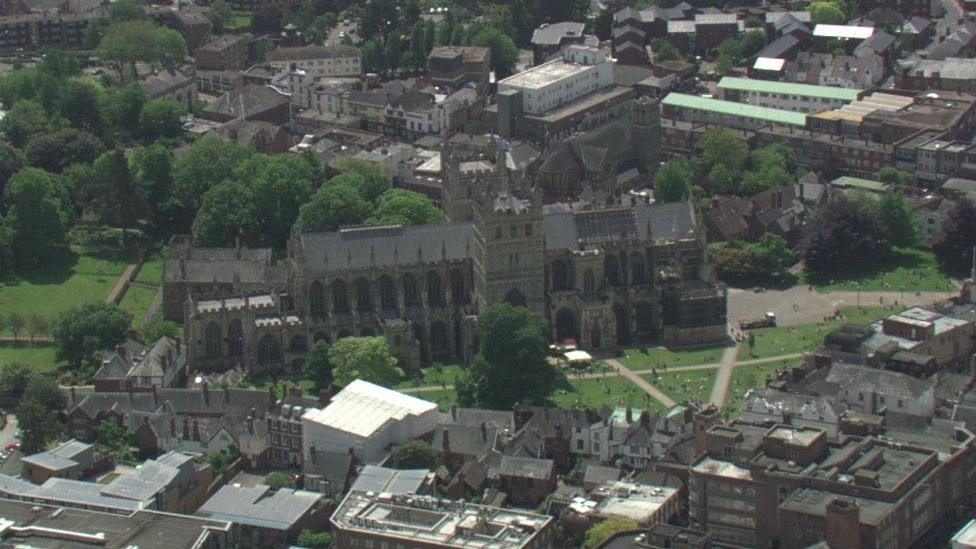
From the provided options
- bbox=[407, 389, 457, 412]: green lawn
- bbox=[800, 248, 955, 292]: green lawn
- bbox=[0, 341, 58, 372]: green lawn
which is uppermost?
bbox=[800, 248, 955, 292]: green lawn

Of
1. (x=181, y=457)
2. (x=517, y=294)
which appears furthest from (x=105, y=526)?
(x=517, y=294)

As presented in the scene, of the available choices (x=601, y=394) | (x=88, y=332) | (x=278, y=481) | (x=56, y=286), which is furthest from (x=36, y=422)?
(x=601, y=394)

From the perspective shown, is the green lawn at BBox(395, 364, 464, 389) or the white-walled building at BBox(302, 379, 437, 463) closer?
the white-walled building at BBox(302, 379, 437, 463)

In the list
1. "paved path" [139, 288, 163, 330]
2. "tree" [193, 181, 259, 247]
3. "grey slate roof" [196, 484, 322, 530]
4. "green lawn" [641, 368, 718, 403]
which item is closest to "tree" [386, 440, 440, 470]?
"grey slate roof" [196, 484, 322, 530]

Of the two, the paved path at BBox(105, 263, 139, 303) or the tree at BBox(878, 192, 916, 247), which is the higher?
the tree at BBox(878, 192, 916, 247)

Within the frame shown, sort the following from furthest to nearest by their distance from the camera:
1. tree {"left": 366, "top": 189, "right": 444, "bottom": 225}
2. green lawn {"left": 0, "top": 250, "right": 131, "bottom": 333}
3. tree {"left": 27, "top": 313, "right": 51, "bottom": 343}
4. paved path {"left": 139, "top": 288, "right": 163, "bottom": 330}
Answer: tree {"left": 366, "top": 189, "right": 444, "bottom": 225}
green lawn {"left": 0, "top": 250, "right": 131, "bottom": 333}
paved path {"left": 139, "top": 288, "right": 163, "bottom": 330}
tree {"left": 27, "top": 313, "right": 51, "bottom": 343}

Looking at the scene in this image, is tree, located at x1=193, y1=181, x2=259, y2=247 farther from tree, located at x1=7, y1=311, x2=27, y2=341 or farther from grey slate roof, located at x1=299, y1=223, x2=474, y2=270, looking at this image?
grey slate roof, located at x1=299, y1=223, x2=474, y2=270

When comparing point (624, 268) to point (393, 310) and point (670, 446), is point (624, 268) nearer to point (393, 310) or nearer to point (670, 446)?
point (393, 310)
